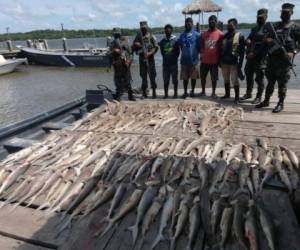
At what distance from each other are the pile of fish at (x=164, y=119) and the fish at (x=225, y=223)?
261 cm

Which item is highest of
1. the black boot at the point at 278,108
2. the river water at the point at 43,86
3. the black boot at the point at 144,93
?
the black boot at the point at 278,108

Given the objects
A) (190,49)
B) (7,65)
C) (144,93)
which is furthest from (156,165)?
(7,65)

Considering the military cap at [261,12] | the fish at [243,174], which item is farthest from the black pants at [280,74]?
the fish at [243,174]

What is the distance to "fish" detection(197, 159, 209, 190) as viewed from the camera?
3924 mm

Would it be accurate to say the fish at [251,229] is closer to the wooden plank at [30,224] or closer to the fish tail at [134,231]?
the fish tail at [134,231]

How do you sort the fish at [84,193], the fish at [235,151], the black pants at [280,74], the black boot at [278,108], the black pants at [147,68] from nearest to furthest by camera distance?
the fish at [84,193] < the fish at [235,151] < the black pants at [280,74] < the black boot at [278,108] < the black pants at [147,68]

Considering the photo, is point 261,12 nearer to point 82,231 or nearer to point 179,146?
point 179,146

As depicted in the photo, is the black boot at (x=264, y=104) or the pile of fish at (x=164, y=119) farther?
the black boot at (x=264, y=104)

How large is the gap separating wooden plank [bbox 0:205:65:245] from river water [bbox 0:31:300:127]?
921cm

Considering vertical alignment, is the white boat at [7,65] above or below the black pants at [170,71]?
below

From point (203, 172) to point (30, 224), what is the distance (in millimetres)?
2104

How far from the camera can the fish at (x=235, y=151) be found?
182 inches

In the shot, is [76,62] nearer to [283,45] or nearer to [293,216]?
[283,45]

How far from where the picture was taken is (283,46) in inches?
253
